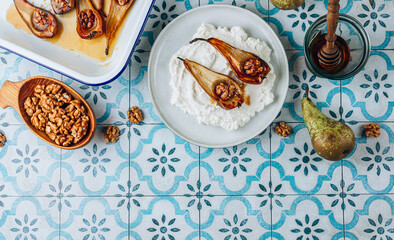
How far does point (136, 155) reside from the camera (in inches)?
41.5

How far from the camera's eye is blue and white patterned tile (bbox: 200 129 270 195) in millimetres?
1040

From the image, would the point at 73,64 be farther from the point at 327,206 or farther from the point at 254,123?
the point at 327,206

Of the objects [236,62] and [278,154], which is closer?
[236,62]

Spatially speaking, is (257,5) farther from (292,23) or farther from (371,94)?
(371,94)

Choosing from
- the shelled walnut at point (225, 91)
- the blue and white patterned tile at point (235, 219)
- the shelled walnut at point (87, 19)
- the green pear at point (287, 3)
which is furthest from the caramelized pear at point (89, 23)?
the blue and white patterned tile at point (235, 219)

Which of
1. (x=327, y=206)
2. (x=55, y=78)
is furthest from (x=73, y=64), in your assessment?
(x=327, y=206)

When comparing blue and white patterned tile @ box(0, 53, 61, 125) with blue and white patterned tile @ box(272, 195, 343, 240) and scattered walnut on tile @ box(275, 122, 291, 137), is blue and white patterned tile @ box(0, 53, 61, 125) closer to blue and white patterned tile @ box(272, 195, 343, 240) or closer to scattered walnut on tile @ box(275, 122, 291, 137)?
scattered walnut on tile @ box(275, 122, 291, 137)

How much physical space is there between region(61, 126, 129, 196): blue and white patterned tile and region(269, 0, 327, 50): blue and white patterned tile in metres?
0.51

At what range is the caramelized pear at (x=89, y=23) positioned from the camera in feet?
3.18

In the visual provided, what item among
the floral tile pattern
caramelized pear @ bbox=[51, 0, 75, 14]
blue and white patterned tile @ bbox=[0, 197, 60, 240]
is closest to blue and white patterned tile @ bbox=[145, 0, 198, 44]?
the floral tile pattern

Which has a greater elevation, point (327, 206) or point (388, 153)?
point (388, 153)

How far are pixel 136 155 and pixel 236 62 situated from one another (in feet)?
1.28

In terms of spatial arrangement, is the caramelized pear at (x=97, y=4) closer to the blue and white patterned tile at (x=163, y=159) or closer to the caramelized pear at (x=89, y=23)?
the caramelized pear at (x=89, y=23)

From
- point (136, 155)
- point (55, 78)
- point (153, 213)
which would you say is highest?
point (55, 78)
